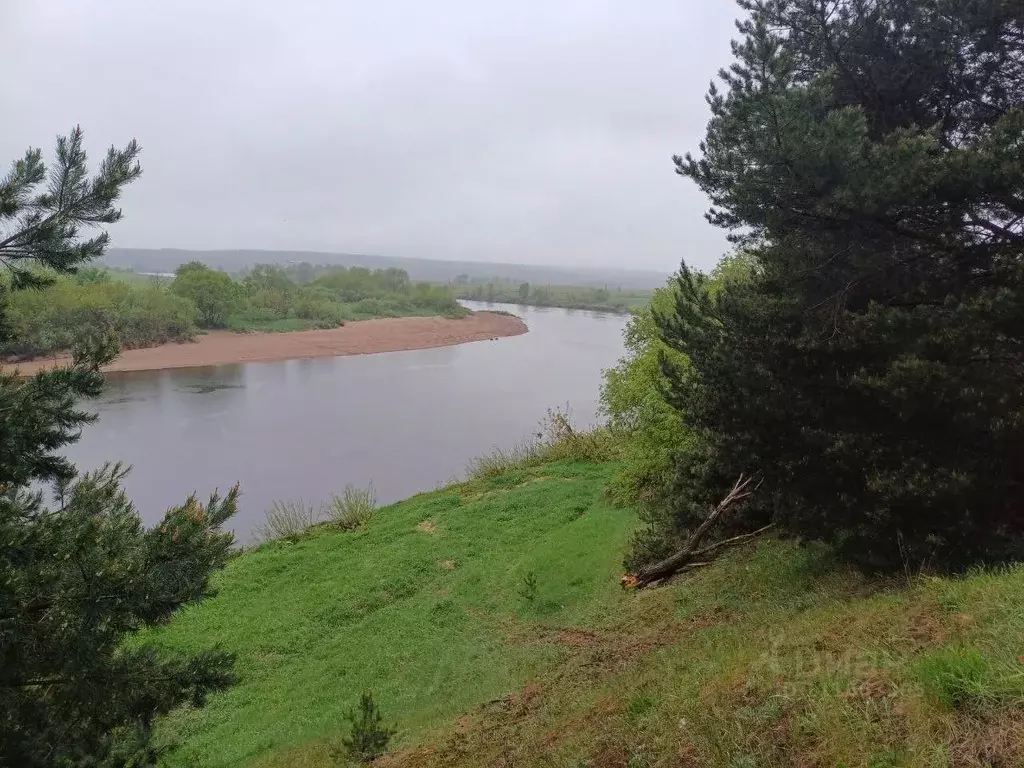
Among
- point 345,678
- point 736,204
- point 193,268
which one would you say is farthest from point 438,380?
point 736,204

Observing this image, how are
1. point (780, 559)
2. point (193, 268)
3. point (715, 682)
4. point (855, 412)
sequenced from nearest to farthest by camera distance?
point (715, 682) → point (855, 412) → point (780, 559) → point (193, 268)

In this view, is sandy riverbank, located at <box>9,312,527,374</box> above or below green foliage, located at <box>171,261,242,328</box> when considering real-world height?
below

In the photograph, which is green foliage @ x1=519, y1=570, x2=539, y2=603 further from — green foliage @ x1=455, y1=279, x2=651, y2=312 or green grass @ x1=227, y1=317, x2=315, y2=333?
green foliage @ x1=455, y1=279, x2=651, y2=312

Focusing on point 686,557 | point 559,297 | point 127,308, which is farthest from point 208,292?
point 559,297

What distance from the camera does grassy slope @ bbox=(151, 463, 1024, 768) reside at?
265cm

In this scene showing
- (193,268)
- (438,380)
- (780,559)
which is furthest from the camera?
(193,268)

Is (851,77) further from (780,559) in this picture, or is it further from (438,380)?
(438,380)

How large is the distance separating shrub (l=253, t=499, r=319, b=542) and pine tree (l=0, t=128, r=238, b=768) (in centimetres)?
1037

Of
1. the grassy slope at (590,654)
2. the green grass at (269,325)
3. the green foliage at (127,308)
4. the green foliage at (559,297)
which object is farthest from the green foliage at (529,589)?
the green foliage at (559,297)

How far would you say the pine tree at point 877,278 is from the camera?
14.1 feet

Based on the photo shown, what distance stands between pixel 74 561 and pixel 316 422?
22031 millimetres

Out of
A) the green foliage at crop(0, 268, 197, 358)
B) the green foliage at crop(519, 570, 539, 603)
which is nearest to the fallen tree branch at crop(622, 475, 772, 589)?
the green foliage at crop(519, 570, 539, 603)

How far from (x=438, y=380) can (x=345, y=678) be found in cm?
2519

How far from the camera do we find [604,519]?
1129 cm
